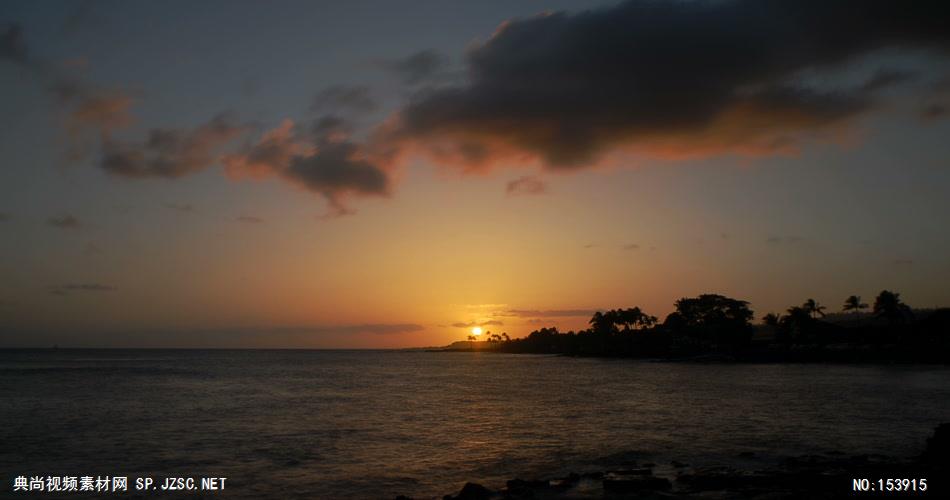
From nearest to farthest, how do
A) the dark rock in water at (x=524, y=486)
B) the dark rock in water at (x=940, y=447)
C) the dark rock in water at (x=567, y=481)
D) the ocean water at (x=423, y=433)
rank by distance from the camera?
the dark rock in water at (x=524, y=486) → the dark rock in water at (x=567, y=481) → the dark rock in water at (x=940, y=447) → the ocean water at (x=423, y=433)

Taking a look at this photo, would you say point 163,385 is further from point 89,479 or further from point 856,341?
point 856,341

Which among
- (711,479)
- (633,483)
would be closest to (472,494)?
(633,483)

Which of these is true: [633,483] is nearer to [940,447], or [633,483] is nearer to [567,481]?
[567,481]

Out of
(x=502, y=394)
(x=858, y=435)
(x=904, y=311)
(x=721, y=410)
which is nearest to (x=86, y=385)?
(x=502, y=394)

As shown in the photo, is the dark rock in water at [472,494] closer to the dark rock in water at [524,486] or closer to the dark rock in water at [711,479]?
the dark rock in water at [524,486]

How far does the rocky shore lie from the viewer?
25.8 metres

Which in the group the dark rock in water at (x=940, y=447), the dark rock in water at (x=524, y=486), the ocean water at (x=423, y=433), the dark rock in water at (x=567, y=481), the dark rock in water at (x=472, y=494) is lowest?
the ocean water at (x=423, y=433)

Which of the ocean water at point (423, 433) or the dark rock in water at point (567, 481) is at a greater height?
the dark rock in water at point (567, 481)

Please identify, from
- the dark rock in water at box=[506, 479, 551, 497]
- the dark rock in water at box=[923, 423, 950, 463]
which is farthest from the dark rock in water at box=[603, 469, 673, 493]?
the dark rock in water at box=[923, 423, 950, 463]

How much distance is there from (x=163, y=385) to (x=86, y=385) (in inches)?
509

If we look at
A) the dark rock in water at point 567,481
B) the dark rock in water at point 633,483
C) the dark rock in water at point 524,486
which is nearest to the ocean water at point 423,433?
the dark rock in water at point 524,486

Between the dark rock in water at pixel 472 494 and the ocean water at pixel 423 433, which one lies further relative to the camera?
the ocean water at pixel 423 433

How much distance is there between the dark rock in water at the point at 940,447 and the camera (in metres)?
30.7

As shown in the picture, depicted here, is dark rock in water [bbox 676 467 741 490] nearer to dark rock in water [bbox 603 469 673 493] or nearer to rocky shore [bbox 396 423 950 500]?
rocky shore [bbox 396 423 950 500]
